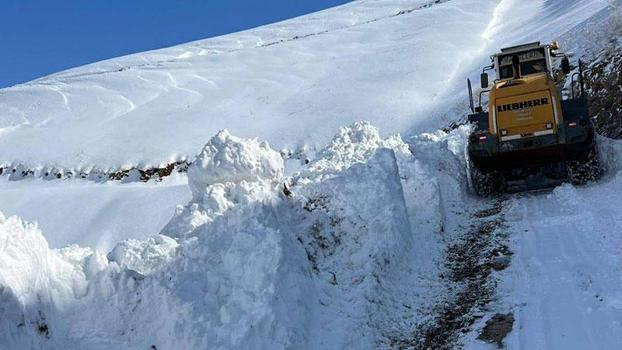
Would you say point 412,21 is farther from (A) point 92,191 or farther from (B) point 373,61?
(A) point 92,191

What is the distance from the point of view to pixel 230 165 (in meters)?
7.77

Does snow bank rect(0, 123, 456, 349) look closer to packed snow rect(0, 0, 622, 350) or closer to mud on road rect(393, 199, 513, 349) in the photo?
packed snow rect(0, 0, 622, 350)

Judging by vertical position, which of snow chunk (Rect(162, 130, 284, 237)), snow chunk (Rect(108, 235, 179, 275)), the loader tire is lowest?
the loader tire

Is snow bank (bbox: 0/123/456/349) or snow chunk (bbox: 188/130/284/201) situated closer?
snow bank (bbox: 0/123/456/349)

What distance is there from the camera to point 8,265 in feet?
15.7

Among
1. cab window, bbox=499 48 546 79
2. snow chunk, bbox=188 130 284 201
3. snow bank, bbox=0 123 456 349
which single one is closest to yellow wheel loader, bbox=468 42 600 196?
cab window, bbox=499 48 546 79

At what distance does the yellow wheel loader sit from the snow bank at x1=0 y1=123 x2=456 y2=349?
13.5 ft

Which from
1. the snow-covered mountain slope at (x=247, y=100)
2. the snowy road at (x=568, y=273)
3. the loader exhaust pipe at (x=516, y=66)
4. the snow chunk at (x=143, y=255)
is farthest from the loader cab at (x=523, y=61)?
the snow-covered mountain slope at (x=247, y=100)

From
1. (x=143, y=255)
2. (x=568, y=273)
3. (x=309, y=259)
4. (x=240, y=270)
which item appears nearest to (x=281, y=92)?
(x=309, y=259)

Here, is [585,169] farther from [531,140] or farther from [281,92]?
[281,92]

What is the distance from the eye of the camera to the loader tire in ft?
38.8

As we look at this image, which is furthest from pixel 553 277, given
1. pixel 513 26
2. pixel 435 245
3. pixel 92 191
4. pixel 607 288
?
pixel 513 26

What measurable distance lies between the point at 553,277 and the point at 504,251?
4.68 feet

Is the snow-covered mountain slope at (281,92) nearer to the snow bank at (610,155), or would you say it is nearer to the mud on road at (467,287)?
the snow bank at (610,155)
